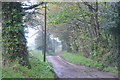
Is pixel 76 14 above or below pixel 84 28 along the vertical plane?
above

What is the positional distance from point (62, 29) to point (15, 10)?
47.2 feet

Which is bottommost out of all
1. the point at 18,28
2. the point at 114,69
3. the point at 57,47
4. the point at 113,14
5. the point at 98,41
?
the point at 57,47

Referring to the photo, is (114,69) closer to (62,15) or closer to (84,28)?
(62,15)

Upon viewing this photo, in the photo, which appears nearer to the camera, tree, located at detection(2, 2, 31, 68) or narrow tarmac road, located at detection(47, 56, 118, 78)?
tree, located at detection(2, 2, 31, 68)

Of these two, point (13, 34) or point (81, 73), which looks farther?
point (81, 73)

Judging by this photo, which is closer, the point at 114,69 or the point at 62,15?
the point at 114,69

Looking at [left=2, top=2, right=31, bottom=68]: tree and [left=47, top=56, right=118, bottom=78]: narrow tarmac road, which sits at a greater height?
[left=2, top=2, right=31, bottom=68]: tree

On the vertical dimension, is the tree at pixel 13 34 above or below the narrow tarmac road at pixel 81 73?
above

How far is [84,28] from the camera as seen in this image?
1866 centimetres

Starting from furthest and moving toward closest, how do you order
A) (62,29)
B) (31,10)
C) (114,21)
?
Result: (62,29)
(31,10)
(114,21)

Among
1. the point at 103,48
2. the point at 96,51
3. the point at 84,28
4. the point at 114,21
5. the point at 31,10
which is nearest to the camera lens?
the point at 114,21

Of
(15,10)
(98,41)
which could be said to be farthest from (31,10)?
(98,41)

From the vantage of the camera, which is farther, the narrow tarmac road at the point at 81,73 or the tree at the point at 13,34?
the narrow tarmac road at the point at 81,73

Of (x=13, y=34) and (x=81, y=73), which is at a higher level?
(x=13, y=34)
